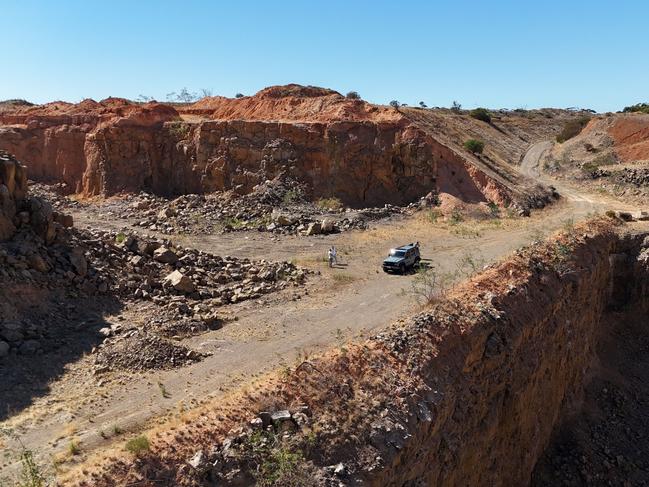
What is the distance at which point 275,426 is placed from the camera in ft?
37.7

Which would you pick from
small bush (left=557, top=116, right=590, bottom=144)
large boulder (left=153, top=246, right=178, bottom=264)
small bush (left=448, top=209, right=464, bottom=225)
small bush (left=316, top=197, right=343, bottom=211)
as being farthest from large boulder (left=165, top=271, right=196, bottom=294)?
small bush (left=557, top=116, right=590, bottom=144)

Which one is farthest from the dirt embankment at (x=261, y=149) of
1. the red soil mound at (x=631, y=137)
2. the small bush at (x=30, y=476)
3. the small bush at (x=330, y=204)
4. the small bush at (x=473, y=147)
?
the small bush at (x=30, y=476)

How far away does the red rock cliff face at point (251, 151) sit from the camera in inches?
1518

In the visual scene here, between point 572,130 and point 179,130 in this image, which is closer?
point 179,130

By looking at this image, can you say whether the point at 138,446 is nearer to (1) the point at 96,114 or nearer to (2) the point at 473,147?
(2) the point at 473,147

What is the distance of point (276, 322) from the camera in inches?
741

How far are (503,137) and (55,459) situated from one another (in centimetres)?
6418

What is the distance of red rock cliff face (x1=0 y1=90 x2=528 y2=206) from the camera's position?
1518 inches

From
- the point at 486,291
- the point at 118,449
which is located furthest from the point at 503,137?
the point at 118,449

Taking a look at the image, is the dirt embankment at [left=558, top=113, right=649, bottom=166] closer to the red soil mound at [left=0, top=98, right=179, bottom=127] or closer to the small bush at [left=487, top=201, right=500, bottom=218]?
the small bush at [left=487, top=201, right=500, bottom=218]

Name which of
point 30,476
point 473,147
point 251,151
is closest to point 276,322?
point 30,476

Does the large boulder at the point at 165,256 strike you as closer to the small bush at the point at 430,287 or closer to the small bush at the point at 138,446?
the small bush at the point at 430,287

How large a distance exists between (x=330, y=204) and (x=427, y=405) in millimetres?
24666

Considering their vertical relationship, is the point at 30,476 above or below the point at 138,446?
below
